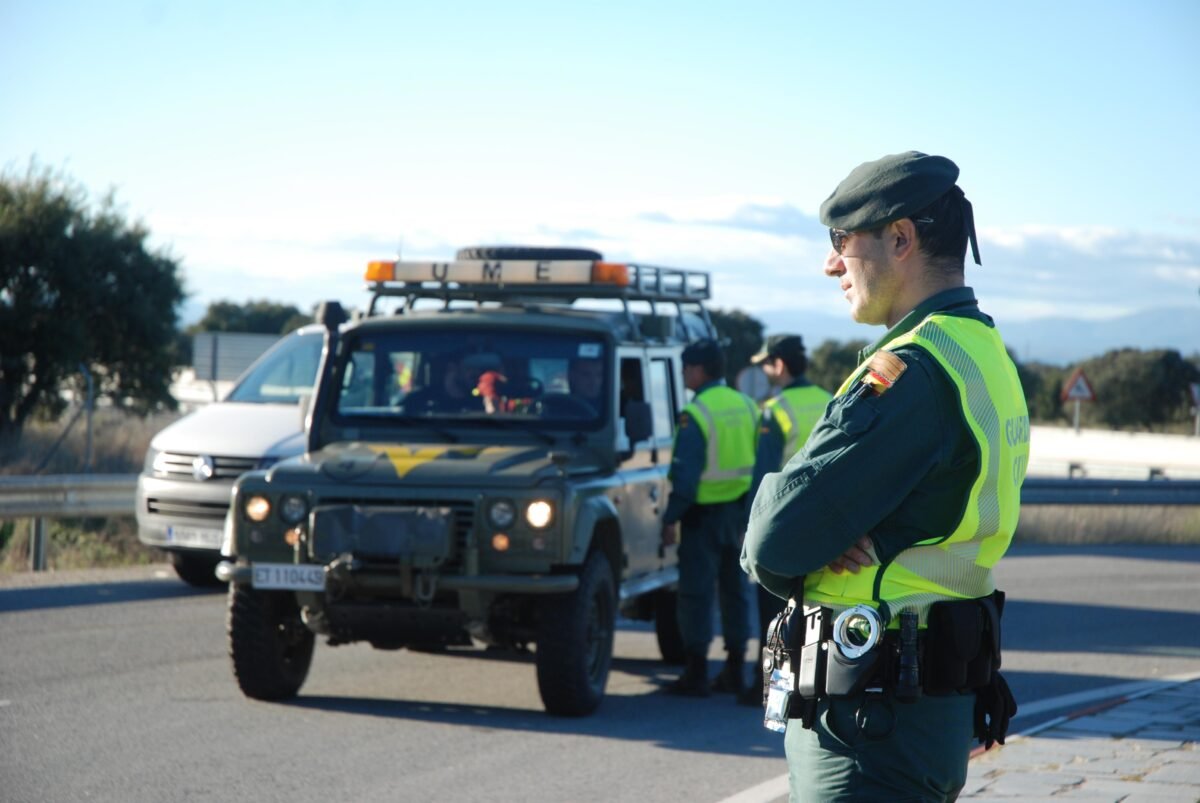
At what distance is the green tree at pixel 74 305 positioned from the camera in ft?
67.5

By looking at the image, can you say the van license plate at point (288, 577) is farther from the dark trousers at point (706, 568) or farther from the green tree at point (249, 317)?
the green tree at point (249, 317)

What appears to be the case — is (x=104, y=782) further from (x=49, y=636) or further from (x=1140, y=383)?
(x=1140, y=383)

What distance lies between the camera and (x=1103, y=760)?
659cm

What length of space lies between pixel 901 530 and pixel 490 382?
235 inches

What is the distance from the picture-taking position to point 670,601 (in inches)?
385

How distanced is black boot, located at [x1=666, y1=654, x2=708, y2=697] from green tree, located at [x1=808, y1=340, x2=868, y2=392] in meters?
43.5

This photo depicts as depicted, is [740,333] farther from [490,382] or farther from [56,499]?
[490,382]

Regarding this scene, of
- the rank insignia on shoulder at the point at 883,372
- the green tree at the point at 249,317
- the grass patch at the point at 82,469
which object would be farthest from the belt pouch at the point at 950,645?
the green tree at the point at 249,317

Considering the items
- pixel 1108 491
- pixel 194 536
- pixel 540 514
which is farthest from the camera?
pixel 1108 491

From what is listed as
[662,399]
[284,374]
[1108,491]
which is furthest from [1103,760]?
[1108,491]

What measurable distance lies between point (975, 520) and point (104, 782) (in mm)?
4519

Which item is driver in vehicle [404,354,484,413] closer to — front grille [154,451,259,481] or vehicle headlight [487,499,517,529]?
vehicle headlight [487,499,517,529]

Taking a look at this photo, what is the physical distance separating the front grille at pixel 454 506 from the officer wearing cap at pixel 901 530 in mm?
4598

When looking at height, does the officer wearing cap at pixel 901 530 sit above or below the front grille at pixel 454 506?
above
